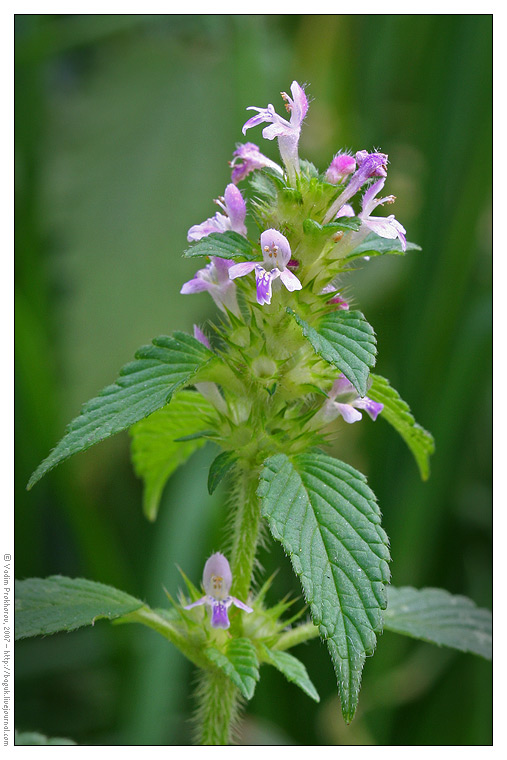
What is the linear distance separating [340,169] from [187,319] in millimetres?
934

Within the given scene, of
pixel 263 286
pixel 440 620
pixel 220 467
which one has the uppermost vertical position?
pixel 263 286

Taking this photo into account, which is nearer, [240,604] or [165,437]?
[240,604]

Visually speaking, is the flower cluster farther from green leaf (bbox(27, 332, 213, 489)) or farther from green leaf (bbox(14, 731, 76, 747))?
green leaf (bbox(14, 731, 76, 747))

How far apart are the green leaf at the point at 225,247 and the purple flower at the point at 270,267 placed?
10mm

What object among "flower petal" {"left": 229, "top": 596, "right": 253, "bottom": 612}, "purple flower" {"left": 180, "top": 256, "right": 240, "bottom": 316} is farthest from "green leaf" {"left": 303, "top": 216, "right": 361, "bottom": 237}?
"flower petal" {"left": 229, "top": 596, "right": 253, "bottom": 612}

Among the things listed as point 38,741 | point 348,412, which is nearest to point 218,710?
point 38,741

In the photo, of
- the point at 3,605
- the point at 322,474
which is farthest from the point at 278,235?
the point at 3,605

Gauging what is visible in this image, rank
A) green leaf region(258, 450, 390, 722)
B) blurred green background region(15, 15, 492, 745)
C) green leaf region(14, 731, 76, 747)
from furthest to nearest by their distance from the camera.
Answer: blurred green background region(15, 15, 492, 745)
green leaf region(14, 731, 76, 747)
green leaf region(258, 450, 390, 722)

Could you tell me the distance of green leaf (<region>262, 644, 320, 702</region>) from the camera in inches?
25.6

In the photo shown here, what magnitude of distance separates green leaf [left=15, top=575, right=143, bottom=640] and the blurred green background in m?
0.69

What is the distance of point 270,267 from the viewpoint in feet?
2.04

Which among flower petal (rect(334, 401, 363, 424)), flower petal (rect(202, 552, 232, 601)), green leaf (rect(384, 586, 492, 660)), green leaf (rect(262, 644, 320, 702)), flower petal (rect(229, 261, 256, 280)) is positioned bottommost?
green leaf (rect(262, 644, 320, 702))

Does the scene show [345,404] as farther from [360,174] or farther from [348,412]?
[360,174]

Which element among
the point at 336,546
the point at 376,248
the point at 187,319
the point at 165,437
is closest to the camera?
the point at 336,546
